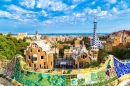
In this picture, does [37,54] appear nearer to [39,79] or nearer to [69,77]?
[39,79]

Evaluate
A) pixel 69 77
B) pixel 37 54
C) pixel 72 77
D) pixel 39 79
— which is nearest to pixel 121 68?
pixel 72 77

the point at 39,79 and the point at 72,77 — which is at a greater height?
the point at 72,77

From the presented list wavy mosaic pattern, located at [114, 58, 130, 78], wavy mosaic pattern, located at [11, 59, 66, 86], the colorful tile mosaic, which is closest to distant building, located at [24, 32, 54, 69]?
the colorful tile mosaic

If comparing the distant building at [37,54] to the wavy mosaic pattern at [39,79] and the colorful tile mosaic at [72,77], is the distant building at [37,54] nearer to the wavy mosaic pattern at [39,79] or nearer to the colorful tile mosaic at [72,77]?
the colorful tile mosaic at [72,77]

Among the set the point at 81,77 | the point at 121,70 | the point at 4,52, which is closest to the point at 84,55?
the point at 4,52

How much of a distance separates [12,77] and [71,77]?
4.64 m

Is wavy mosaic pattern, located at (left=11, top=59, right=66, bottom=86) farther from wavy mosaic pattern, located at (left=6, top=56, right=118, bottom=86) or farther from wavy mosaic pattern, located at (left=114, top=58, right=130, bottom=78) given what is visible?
wavy mosaic pattern, located at (left=114, top=58, right=130, bottom=78)

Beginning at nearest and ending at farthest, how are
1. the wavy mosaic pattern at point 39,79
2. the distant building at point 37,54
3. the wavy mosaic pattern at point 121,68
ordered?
the wavy mosaic pattern at point 39,79, the wavy mosaic pattern at point 121,68, the distant building at point 37,54

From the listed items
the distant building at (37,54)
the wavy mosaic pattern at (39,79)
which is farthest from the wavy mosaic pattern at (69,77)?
the distant building at (37,54)

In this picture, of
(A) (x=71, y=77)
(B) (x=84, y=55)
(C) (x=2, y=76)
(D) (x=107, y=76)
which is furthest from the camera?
(B) (x=84, y=55)

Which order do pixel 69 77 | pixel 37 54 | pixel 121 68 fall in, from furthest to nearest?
pixel 37 54
pixel 121 68
pixel 69 77

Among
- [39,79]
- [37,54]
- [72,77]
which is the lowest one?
[39,79]

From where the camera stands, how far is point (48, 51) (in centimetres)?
2672

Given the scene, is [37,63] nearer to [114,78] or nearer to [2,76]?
[2,76]
